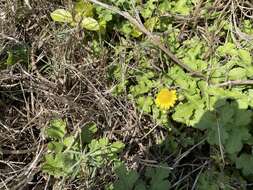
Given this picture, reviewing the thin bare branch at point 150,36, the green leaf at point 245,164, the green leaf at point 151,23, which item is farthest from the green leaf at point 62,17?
the green leaf at point 245,164

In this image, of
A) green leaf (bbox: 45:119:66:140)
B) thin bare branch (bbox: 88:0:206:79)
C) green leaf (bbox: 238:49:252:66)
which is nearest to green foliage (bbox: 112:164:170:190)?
green leaf (bbox: 45:119:66:140)

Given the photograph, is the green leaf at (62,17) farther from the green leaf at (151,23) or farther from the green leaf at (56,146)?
the green leaf at (56,146)

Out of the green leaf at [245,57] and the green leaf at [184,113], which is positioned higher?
the green leaf at [245,57]

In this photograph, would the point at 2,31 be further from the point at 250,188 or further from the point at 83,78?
the point at 250,188

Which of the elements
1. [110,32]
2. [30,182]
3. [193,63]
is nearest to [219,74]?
[193,63]

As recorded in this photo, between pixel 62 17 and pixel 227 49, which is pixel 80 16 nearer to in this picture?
pixel 62 17

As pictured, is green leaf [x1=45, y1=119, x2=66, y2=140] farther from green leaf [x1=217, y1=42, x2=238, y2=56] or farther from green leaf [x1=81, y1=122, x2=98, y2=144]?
green leaf [x1=217, y1=42, x2=238, y2=56]
